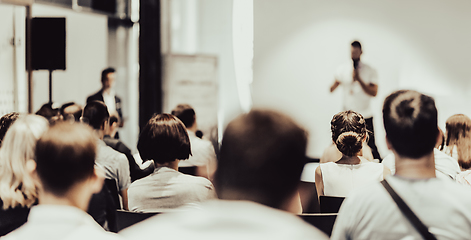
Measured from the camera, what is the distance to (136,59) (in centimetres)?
845

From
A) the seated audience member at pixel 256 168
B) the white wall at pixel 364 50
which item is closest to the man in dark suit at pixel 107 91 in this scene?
the white wall at pixel 364 50

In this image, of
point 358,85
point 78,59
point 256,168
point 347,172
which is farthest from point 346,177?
point 78,59

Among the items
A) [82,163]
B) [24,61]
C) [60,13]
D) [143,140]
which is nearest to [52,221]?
[82,163]

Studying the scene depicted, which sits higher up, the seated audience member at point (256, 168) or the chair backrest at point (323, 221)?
the seated audience member at point (256, 168)

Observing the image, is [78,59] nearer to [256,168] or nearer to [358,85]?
[358,85]

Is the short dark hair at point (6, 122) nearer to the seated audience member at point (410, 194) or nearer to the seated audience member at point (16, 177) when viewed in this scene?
the seated audience member at point (16, 177)

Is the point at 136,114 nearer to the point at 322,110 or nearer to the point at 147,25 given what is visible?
the point at 147,25

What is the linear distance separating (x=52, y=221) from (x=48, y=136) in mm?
232

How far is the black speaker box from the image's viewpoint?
576cm

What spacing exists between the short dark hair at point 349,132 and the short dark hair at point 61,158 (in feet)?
5.78

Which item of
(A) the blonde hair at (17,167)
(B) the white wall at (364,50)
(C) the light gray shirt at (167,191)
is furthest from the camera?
(B) the white wall at (364,50)

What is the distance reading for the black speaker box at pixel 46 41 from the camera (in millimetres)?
5762

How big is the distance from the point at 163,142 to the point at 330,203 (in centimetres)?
83

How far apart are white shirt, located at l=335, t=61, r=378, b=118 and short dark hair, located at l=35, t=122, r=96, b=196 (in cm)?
561
